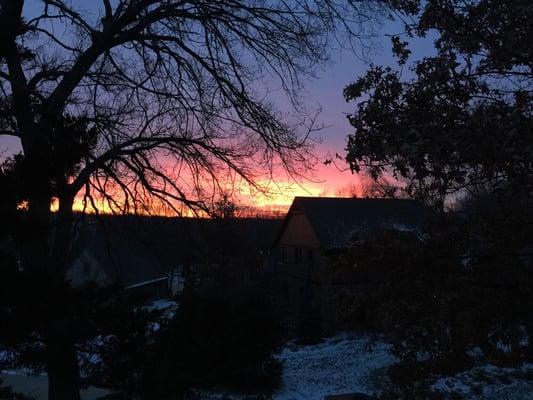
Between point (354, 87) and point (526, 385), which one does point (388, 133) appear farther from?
point (526, 385)

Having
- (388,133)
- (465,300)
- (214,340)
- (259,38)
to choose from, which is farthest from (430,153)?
(214,340)

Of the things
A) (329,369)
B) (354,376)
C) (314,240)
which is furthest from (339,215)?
(354,376)

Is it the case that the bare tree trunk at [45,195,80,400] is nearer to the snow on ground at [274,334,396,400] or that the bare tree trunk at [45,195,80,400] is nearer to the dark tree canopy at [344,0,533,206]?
the dark tree canopy at [344,0,533,206]

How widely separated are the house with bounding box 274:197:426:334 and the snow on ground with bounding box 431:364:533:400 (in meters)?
10.6

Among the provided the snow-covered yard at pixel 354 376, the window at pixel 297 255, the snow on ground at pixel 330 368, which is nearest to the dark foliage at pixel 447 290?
the snow-covered yard at pixel 354 376

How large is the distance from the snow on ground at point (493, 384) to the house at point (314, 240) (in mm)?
10571

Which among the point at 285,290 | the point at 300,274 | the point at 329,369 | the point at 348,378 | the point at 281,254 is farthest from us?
the point at 281,254

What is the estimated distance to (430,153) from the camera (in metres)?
3.90

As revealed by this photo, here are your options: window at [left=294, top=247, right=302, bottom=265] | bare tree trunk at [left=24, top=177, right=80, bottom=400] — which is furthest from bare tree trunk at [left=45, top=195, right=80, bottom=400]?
window at [left=294, top=247, right=302, bottom=265]

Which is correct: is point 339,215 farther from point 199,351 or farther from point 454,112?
point 454,112

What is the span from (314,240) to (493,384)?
15519 mm

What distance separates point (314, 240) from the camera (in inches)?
1117

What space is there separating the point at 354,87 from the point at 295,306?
2597cm

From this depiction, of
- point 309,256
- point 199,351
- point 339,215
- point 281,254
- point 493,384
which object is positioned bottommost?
point 493,384
